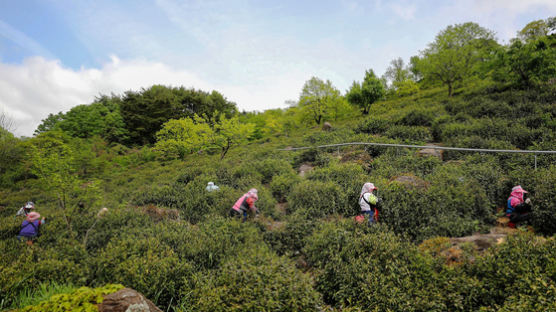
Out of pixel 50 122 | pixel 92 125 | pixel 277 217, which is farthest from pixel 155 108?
pixel 277 217

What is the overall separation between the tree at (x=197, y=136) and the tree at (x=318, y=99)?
11.9 metres

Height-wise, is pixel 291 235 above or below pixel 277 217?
below

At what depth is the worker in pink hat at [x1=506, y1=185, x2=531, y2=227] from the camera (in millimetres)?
5516

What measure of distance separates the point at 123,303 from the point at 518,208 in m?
7.85

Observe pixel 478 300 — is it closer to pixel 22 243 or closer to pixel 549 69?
pixel 22 243

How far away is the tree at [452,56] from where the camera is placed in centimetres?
1992

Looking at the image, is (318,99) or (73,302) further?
(318,99)

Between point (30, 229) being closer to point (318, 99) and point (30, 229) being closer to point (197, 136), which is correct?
point (197, 136)

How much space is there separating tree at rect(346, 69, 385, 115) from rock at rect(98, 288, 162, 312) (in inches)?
941

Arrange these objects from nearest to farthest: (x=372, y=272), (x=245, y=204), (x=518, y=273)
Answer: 1. (x=518, y=273)
2. (x=372, y=272)
3. (x=245, y=204)

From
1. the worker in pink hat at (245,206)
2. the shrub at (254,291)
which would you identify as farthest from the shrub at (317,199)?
the shrub at (254,291)

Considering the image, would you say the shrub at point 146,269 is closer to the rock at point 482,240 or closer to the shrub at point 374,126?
the rock at point 482,240

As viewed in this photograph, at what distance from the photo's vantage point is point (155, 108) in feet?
39.6

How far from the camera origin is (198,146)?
39.7 ft
